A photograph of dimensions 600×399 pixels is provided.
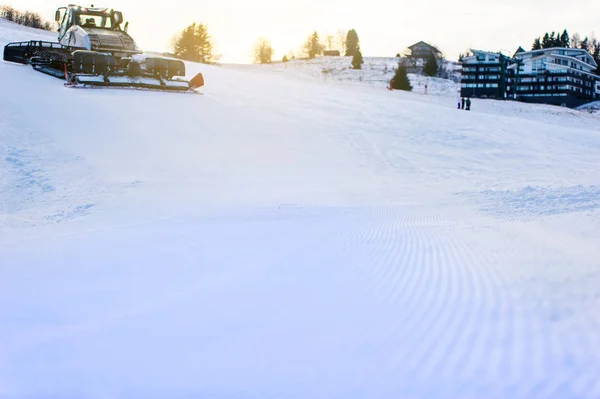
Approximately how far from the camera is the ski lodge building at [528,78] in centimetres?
5659

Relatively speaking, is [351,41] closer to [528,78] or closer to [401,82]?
[528,78]

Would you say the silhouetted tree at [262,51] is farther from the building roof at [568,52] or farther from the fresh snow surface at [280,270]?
the fresh snow surface at [280,270]

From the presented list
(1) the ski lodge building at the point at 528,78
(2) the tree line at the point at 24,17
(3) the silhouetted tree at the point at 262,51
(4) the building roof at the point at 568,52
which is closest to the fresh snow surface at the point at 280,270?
(1) the ski lodge building at the point at 528,78

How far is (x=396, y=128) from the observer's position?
18.4 meters

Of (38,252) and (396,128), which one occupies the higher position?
(396,128)

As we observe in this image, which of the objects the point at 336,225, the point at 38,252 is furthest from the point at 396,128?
the point at 38,252

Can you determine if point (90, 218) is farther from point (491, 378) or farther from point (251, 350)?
point (491, 378)

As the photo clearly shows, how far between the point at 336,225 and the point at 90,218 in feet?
12.1

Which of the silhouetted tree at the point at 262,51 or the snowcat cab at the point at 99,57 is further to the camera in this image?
the silhouetted tree at the point at 262,51

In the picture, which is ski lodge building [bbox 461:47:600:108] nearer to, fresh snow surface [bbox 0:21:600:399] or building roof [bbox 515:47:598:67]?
building roof [bbox 515:47:598:67]

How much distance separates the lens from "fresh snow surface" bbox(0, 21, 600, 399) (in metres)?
3.40

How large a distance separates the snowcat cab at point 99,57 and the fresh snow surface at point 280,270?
180 inches

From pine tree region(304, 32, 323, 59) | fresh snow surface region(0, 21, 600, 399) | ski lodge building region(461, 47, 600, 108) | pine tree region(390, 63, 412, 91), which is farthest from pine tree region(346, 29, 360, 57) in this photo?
fresh snow surface region(0, 21, 600, 399)

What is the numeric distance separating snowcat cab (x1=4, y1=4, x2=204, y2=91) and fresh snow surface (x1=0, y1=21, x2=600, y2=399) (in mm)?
4576
